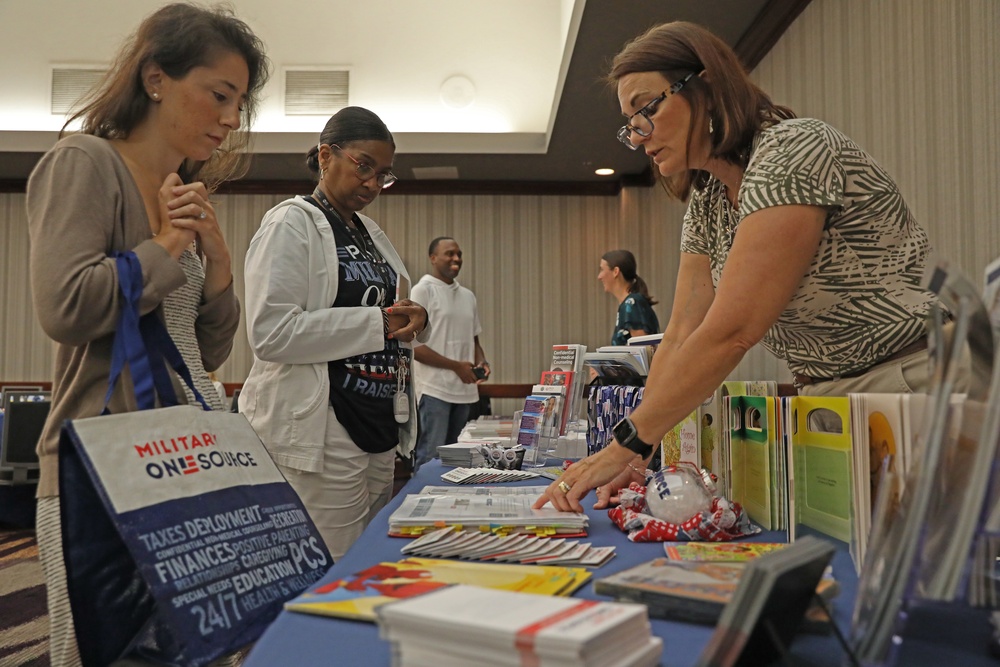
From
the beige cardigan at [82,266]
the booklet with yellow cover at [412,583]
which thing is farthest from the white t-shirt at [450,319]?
the booklet with yellow cover at [412,583]

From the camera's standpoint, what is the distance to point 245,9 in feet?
20.8

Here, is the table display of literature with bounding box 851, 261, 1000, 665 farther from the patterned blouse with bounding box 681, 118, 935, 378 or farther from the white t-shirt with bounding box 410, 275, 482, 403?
the white t-shirt with bounding box 410, 275, 482, 403

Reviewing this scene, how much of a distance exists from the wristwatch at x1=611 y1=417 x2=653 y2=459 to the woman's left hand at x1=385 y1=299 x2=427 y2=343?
0.81 meters

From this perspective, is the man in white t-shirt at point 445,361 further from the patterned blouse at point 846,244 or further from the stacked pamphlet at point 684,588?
the stacked pamphlet at point 684,588

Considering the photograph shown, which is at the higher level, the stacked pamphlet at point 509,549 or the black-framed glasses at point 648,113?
the black-framed glasses at point 648,113

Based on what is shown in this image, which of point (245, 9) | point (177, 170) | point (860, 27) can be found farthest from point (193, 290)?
point (245, 9)

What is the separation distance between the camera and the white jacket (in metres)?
1.69

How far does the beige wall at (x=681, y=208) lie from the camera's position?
2393 mm

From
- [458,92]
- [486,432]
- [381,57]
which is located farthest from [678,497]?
[381,57]

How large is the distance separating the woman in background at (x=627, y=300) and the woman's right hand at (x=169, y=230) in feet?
11.2

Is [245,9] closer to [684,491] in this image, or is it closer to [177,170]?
[177,170]

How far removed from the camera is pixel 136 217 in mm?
1126

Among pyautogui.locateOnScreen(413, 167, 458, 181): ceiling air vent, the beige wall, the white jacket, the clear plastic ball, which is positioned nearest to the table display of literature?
the clear plastic ball

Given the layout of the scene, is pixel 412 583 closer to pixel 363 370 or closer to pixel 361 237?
pixel 363 370
